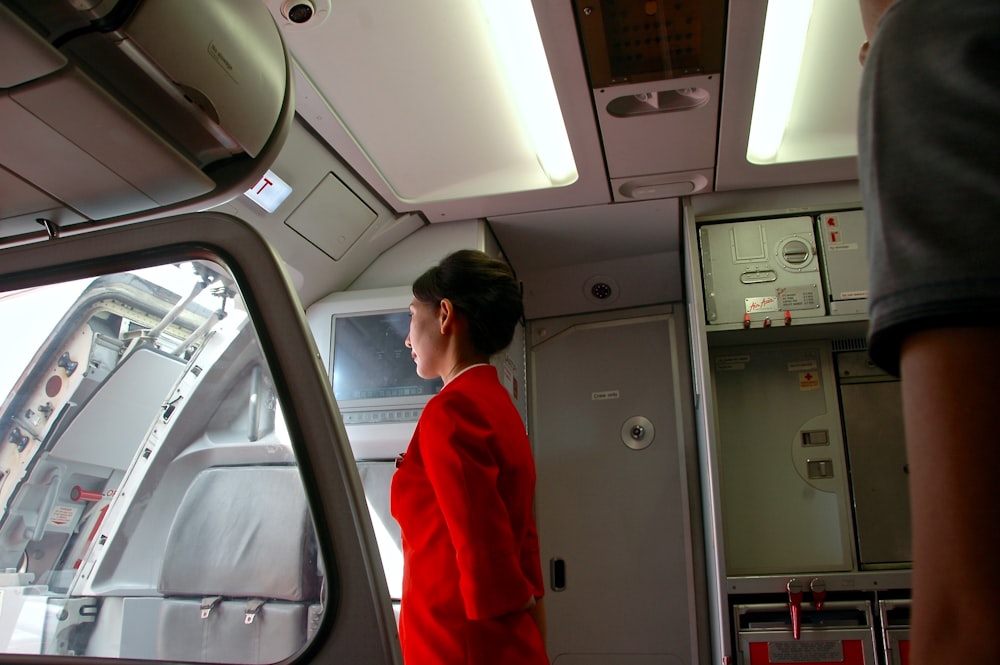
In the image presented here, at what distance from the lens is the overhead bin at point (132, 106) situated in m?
1.00

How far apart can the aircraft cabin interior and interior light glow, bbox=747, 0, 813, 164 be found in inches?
0.6

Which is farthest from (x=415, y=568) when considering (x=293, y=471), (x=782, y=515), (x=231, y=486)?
(x=782, y=515)

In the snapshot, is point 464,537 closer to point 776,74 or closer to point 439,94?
point 439,94

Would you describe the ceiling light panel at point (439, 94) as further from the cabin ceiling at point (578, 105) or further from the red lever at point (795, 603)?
the red lever at point (795, 603)

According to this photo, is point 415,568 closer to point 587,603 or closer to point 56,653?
point 56,653

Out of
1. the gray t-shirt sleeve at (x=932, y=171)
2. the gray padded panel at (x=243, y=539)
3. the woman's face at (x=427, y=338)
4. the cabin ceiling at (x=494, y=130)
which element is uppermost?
the cabin ceiling at (x=494, y=130)

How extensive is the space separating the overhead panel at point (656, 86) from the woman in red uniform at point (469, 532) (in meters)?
1.10

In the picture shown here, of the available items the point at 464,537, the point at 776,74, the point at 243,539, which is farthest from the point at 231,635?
the point at 776,74

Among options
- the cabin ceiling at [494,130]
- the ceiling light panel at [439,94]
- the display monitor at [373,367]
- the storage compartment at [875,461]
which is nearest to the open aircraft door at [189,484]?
the cabin ceiling at [494,130]

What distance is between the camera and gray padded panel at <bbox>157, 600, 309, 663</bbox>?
108 cm

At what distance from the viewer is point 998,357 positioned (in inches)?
16.7

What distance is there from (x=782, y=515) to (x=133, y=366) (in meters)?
2.75

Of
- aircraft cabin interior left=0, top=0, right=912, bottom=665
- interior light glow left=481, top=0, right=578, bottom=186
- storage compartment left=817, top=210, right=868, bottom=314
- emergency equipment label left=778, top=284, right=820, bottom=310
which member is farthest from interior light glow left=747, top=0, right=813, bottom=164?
interior light glow left=481, top=0, right=578, bottom=186

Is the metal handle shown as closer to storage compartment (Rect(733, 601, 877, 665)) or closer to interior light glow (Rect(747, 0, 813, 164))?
storage compartment (Rect(733, 601, 877, 665))
